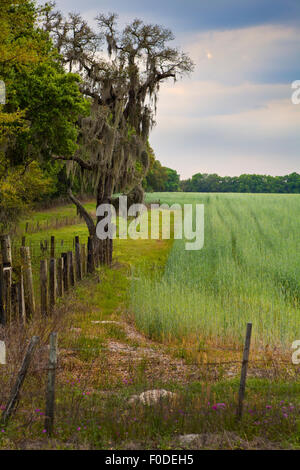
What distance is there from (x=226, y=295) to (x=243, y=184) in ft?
445

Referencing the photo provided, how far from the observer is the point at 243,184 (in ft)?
472

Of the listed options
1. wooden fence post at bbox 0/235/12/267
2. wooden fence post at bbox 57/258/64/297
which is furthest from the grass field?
wooden fence post at bbox 0/235/12/267

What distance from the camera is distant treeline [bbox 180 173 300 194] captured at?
13375 cm

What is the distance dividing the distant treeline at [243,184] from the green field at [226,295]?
114934 millimetres

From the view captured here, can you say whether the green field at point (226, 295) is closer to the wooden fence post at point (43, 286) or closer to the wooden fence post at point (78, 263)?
the wooden fence post at point (78, 263)

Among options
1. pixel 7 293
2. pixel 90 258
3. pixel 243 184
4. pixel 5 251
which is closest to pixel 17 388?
pixel 7 293

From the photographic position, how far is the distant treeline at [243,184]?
439 feet

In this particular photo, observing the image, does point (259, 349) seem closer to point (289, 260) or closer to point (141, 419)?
point (141, 419)

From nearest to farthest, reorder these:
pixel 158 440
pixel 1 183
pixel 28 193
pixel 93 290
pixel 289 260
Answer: pixel 158 440
pixel 1 183
pixel 93 290
pixel 289 260
pixel 28 193

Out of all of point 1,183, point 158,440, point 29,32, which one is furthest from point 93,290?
point 158,440

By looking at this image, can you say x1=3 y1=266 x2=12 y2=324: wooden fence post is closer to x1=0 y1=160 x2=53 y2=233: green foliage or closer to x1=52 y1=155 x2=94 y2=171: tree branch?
x1=0 y1=160 x2=53 y2=233: green foliage

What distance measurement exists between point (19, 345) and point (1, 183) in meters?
6.41

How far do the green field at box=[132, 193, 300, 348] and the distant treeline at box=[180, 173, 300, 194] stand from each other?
4525 inches

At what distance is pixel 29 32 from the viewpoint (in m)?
14.7
